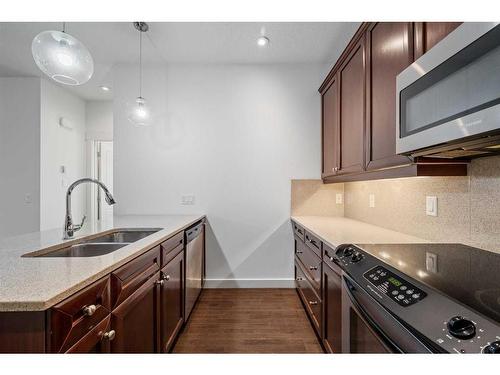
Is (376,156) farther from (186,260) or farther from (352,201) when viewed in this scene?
(186,260)

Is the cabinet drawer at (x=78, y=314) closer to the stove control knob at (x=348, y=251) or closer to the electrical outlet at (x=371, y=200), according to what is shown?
the stove control knob at (x=348, y=251)

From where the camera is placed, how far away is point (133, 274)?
45.7 inches

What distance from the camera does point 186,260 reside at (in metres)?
2.12

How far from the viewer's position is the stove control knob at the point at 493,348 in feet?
1.64

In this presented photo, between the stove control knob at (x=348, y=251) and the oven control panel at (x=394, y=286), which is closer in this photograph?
the oven control panel at (x=394, y=286)

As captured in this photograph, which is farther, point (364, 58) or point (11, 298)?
point (364, 58)

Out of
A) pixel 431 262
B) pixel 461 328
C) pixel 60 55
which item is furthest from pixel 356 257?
pixel 60 55

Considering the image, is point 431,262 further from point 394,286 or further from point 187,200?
point 187,200

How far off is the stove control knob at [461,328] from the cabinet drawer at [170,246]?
1351mm

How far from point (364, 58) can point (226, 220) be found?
6.94 feet

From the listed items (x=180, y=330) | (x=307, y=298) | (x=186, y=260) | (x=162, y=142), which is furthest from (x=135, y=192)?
(x=307, y=298)

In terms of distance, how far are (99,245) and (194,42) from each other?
6.96 ft

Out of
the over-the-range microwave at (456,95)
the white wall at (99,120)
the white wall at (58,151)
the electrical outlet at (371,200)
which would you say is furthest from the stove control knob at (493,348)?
the white wall at (99,120)

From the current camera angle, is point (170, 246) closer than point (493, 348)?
No
